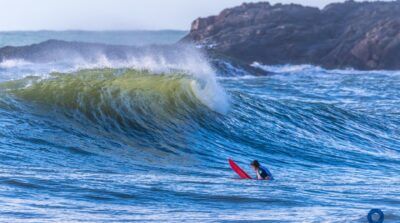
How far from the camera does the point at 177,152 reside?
616 inches

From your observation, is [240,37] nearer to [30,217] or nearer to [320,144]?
[320,144]

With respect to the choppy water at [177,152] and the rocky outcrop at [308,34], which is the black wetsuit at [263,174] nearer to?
the choppy water at [177,152]

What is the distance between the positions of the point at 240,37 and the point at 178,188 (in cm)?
4328

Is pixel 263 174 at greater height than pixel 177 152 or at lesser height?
lesser

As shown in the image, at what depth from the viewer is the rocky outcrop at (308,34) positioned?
48.5 meters

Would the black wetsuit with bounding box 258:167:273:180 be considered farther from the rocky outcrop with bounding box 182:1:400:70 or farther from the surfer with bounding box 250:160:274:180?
the rocky outcrop with bounding box 182:1:400:70

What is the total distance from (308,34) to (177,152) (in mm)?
39102

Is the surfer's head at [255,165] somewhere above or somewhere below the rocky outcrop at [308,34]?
below

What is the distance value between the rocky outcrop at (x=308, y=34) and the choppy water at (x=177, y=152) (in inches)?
819

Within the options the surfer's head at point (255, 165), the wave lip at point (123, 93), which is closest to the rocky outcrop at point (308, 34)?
the wave lip at point (123, 93)

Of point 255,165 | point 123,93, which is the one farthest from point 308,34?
point 255,165

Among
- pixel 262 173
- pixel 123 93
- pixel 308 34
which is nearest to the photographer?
pixel 262 173

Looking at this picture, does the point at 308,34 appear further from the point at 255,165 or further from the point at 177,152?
the point at 255,165

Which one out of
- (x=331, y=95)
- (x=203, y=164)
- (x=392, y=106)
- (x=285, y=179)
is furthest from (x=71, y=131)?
(x=331, y=95)
